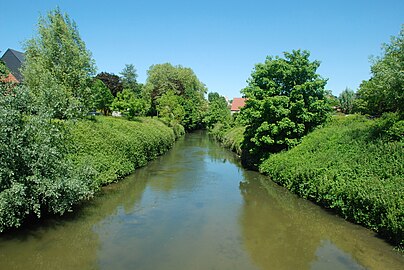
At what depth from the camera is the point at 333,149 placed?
16.9m

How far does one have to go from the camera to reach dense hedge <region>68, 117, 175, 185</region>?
15781 millimetres

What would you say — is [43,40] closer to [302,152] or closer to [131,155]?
[131,155]

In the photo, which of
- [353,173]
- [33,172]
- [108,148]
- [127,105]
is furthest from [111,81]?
[353,173]

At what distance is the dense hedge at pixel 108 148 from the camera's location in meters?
15.8

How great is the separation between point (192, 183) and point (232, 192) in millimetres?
2874

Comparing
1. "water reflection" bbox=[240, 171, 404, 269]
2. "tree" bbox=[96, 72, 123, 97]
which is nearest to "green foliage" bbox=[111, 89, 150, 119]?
"tree" bbox=[96, 72, 123, 97]

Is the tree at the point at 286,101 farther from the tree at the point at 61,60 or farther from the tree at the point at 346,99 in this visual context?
the tree at the point at 346,99

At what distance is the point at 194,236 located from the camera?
36.4 feet

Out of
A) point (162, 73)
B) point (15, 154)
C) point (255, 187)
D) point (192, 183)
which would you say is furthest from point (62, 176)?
point (162, 73)

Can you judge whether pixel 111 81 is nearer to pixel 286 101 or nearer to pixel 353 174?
pixel 286 101

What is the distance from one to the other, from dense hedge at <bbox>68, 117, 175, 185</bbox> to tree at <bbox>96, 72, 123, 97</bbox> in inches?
1127

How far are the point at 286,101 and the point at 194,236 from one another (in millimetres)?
13086

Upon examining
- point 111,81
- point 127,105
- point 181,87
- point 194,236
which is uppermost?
point 181,87

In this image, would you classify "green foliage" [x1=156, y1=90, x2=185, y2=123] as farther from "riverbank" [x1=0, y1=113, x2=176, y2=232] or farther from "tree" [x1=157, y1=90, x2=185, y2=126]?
"riverbank" [x1=0, y1=113, x2=176, y2=232]
